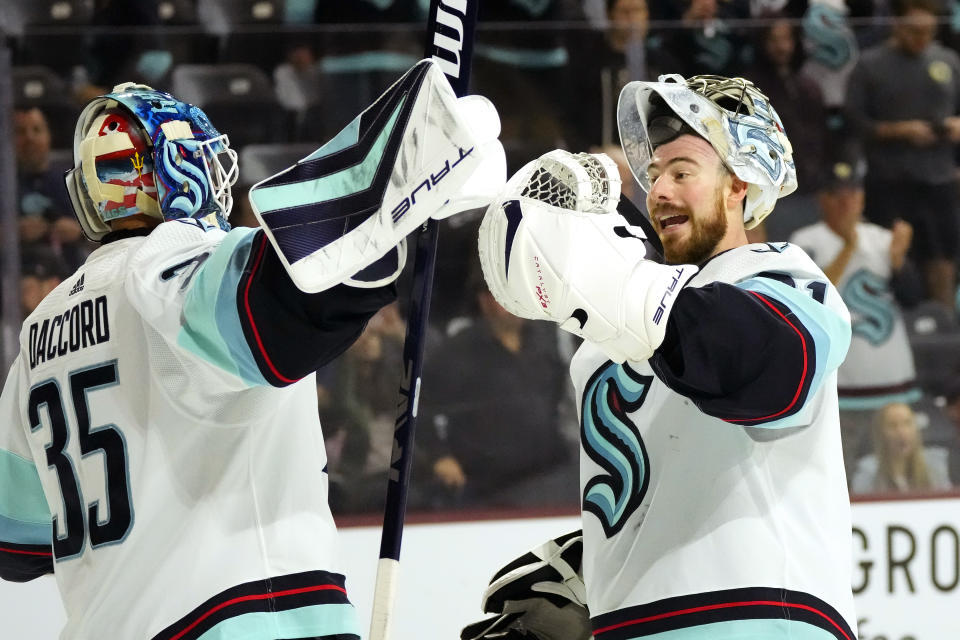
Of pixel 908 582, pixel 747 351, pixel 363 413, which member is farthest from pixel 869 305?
pixel 747 351

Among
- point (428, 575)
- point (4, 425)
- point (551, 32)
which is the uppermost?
point (551, 32)

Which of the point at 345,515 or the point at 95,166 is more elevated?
the point at 95,166

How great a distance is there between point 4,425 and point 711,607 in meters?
0.97

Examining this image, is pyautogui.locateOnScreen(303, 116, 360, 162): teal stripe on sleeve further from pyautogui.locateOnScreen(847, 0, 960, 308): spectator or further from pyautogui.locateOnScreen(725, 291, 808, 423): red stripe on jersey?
pyautogui.locateOnScreen(847, 0, 960, 308): spectator

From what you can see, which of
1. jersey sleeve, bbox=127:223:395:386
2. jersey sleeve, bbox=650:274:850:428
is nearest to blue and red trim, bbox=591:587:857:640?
jersey sleeve, bbox=650:274:850:428

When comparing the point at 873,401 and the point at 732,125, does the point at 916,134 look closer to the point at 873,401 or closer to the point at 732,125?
the point at 873,401

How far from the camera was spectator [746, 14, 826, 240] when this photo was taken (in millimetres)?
3459

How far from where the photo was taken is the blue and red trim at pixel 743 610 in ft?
5.25

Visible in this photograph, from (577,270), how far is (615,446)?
0.47 metres

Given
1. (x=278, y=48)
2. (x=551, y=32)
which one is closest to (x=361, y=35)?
(x=278, y=48)

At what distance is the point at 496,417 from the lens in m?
3.22

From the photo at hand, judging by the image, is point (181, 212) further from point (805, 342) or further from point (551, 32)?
point (551, 32)

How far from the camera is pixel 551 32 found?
3.40 metres

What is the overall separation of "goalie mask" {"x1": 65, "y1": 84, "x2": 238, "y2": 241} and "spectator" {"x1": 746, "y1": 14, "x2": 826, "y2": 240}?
2042 millimetres
